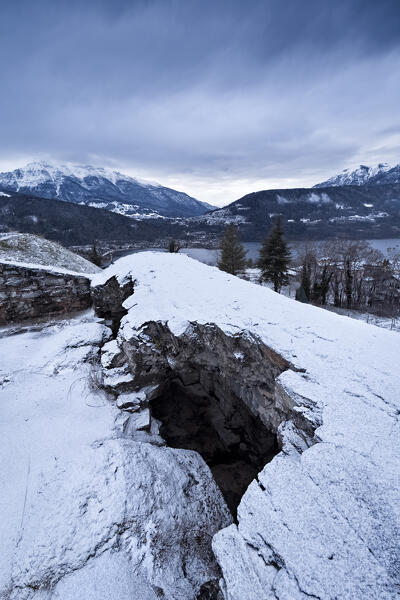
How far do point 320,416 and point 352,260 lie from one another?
26526mm

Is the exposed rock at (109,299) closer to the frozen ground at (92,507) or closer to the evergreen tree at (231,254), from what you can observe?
the frozen ground at (92,507)

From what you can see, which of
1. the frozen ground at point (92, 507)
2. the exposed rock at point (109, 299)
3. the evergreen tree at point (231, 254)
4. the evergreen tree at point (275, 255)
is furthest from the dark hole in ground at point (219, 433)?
the evergreen tree at point (231, 254)

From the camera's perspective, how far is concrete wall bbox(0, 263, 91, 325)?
11531 mm

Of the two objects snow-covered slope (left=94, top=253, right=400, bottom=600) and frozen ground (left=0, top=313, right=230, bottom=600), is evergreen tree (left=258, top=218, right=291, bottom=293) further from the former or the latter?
frozen ground (left=0, top=313, right=230, bottom=600)

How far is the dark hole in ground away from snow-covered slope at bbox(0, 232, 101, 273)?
11556 millimetres

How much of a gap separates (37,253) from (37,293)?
16.6 feet

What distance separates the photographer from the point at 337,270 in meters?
27.1

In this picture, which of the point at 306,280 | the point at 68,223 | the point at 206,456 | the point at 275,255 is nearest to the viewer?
the point at 206,456

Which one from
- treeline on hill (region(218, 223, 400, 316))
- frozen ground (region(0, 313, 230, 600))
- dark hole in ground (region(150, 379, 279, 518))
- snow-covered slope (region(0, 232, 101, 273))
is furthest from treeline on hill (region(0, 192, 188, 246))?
frozen ground (region(0, 313, 230, 600))

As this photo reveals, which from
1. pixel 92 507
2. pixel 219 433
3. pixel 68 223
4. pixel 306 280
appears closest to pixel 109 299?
pixel 219 433

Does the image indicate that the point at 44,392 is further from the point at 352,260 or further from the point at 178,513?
the point at 352,260

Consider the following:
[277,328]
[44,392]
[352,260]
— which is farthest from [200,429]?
[352,260]

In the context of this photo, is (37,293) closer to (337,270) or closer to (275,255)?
(275,255)

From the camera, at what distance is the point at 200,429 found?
7.50 m
